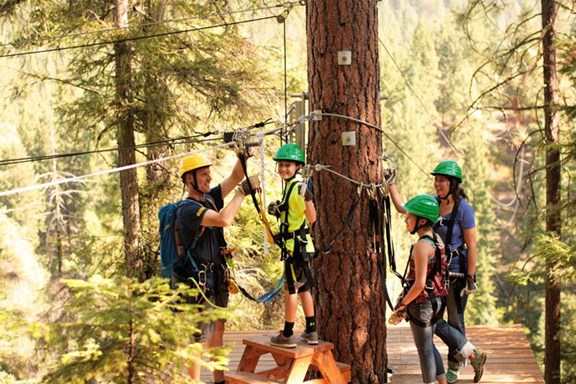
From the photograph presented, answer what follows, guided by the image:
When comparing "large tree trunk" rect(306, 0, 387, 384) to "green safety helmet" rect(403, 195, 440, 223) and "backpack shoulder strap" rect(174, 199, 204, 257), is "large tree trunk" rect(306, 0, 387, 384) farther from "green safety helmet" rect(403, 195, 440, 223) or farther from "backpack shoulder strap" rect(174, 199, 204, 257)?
"backpack shoulder strap" rect(174, 199, 204, 257)

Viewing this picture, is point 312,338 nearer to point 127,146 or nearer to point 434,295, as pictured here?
point 434,295

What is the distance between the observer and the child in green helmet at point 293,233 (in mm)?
4648

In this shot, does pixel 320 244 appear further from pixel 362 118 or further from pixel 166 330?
pixel 166 330

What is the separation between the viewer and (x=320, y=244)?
5.12 metres

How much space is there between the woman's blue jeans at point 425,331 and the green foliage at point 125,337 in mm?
2096

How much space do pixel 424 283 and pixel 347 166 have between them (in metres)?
0.97

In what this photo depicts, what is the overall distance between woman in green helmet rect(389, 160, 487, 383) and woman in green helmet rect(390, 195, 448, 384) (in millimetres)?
356

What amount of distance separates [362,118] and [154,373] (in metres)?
2.64

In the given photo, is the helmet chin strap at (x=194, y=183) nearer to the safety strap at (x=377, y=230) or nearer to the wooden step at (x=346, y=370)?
the safety strap at (x=377, y=230)

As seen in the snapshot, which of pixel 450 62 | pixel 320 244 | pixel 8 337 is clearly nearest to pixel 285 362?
pixel 320 244

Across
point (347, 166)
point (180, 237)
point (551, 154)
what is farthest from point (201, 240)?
point (551, 154)

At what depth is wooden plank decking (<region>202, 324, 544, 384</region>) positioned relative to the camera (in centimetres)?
560

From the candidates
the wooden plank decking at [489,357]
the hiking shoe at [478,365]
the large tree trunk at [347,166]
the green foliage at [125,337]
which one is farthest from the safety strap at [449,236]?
the green foliage at [125,337]

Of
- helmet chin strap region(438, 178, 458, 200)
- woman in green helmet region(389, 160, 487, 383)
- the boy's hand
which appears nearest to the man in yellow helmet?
the boy's hand
